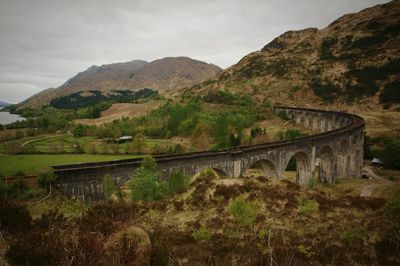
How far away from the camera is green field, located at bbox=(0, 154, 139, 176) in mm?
52781

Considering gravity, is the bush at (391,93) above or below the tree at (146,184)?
above

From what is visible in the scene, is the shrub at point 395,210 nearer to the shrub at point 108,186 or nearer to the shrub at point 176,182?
the shrub at point 176,182

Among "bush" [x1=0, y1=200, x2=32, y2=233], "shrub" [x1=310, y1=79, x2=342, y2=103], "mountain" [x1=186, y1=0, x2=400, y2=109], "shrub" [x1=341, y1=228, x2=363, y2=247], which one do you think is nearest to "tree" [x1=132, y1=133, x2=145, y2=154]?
"bush" [x1=0, y1=200, x2=32, y2=233]

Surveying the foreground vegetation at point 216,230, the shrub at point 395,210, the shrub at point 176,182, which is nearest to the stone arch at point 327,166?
the foreground vegetation at point 216,230

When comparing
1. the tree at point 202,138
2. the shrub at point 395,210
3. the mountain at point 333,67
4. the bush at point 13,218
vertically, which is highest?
the mountain at point 333,67

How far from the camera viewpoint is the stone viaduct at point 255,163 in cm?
2252

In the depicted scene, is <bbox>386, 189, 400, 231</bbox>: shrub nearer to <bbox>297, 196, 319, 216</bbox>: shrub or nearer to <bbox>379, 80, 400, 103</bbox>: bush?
<bbox>297, 196, 319, 216</bbox>: shrub

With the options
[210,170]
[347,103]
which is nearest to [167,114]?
[347,103]

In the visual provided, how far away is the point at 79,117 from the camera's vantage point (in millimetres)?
139750

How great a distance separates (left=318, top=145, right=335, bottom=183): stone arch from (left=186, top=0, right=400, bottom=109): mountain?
60.0 metres

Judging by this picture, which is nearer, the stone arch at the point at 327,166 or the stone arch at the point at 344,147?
the stone arch at the point at 327,166

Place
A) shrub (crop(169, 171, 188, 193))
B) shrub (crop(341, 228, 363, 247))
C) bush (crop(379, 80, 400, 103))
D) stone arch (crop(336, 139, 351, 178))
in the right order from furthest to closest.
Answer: bush (crop(379, 80, 400, 103))
stone arch (crop(336, 139, 351, 178))
shrub (crop(169, 171, 188, 193))
shrub (crop(341, 228, 363, 247))

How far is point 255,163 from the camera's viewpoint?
33.9 metres

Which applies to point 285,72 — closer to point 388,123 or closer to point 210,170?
point 388,123
